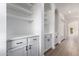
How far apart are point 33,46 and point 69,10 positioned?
78 cm

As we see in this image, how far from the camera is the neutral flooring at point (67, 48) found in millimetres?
1643

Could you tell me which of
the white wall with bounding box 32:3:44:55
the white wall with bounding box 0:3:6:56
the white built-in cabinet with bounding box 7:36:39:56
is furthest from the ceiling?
the white wall with bounding box 0:3:6:56

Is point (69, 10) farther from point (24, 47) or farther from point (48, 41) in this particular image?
point (24, 47)

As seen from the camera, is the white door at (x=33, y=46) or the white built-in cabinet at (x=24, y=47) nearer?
the white built-in cabinet at (x=24, y=47)

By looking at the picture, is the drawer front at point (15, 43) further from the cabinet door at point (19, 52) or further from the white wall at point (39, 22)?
the white wall at point (39, 22)

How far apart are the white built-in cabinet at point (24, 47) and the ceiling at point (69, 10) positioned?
60 cm

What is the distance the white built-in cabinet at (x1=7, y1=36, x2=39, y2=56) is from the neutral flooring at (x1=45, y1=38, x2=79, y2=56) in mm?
267

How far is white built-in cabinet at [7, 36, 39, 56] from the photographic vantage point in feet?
5.19

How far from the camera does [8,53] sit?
1552 mm

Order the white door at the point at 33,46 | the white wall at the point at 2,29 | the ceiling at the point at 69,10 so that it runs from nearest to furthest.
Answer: the white wall at the point at 2,29 < the ceiling at the point at 69,10 < the white door at the point at 33,46

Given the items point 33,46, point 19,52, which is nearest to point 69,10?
point 33,46

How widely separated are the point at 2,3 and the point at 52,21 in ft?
2.39

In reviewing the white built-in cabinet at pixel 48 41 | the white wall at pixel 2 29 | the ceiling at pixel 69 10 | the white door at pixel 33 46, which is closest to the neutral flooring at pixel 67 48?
the white built-in cabinet at pixel 48 41

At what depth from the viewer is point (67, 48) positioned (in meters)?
1.70
